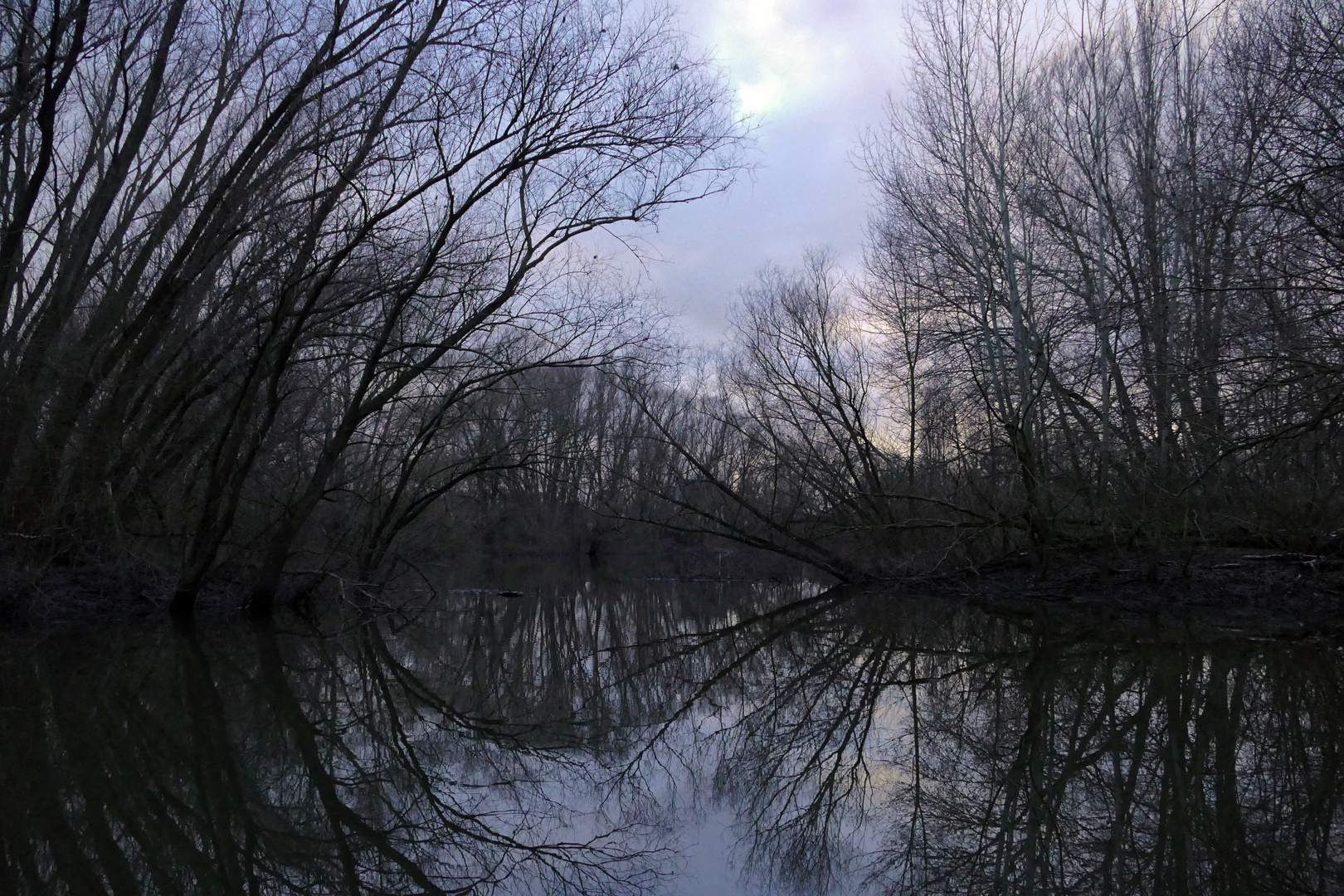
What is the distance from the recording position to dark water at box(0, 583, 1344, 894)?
259 cm

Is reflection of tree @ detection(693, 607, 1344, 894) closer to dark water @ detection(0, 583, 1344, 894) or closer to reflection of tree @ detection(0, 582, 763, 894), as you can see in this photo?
dark water @ detection(0, 583, 1344, 894)

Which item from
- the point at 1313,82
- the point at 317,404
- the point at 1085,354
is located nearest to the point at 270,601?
the point at 317,404

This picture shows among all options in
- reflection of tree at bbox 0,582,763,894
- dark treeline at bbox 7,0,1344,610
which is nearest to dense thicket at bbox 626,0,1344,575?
dark treeline at bbox 7,0,1344,610

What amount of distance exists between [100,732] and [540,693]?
2495mm

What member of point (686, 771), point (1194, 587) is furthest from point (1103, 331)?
point (686, 771)

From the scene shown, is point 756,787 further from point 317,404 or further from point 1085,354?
point 1085,354

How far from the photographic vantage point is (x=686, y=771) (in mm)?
3883

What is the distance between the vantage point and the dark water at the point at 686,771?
102 inches

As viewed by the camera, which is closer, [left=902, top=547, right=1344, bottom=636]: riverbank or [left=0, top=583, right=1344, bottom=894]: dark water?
[left=0, top=583, right=1344, bottom=894]: dark water

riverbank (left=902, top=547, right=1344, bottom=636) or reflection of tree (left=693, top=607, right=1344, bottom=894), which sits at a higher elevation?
riverbank (left=902, top=547, right=1344, bottom=636)

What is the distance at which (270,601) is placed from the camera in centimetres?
975

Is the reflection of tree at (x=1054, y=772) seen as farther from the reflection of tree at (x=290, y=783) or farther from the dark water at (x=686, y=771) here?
the reflection of tree at (x=290, y=783)

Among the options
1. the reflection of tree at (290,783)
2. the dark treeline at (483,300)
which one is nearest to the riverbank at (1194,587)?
the dark treeline at (483,300)

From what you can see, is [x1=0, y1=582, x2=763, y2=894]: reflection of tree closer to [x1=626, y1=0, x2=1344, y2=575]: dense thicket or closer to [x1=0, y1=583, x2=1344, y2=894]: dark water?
[x1=0, y1=583, x2=1344, y2=894]: dark water
